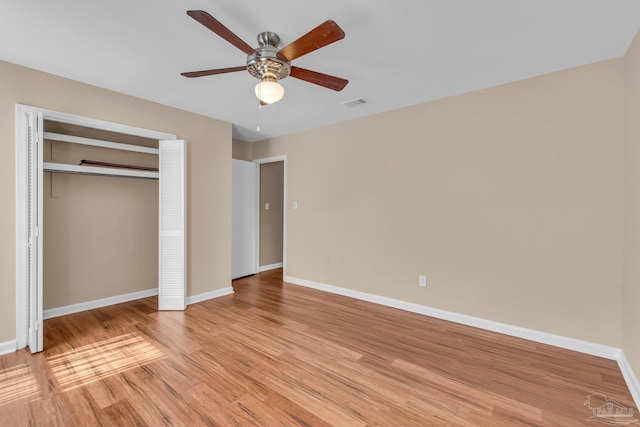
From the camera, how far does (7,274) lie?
258 cm

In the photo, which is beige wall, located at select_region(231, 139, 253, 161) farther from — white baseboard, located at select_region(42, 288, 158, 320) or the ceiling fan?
the ceiling fan

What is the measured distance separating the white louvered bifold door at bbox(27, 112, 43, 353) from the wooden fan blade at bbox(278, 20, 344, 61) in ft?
7.83

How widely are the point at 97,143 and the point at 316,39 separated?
121 inches

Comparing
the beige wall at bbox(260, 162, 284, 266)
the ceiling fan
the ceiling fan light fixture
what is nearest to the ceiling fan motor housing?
the ceiling fan

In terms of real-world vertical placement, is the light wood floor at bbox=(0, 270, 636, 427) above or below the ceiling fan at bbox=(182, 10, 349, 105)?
below

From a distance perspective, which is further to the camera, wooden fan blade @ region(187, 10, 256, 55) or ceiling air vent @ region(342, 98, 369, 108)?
ceiling air vent @ region(342, 98, 369, 108)

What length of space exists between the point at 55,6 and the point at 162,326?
281cm

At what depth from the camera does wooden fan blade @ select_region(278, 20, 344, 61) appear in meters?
1.55

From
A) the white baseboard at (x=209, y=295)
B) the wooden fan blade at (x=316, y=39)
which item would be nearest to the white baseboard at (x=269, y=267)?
the white baseboard at (x=209, y=295)

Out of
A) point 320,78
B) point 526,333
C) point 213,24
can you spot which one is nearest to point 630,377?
point 526,333

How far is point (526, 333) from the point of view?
282cm

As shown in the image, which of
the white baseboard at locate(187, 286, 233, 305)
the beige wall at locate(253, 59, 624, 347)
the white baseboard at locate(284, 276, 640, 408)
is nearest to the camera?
the white baseboard at locate(284, 276, 640, 408)

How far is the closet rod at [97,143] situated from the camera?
3.07 metres

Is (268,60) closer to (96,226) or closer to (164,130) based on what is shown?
(164,130)
